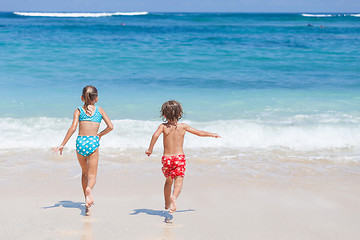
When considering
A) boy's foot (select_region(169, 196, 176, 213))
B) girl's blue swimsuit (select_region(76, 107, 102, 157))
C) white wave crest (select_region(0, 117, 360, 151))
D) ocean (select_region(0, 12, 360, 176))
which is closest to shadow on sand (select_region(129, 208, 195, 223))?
boy's foot (select_region(169, 196, 176, 213))

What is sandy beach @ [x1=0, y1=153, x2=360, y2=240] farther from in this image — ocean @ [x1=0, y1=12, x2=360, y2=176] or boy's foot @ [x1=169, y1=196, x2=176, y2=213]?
ocean @ [x1=0, y1=12, x2=360, y2=176]

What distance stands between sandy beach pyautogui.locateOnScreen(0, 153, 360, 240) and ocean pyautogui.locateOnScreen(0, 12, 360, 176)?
0.77 meters

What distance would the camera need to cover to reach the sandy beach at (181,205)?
3818 mm

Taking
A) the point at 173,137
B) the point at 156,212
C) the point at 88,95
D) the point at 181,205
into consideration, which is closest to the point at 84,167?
the point at 88,95

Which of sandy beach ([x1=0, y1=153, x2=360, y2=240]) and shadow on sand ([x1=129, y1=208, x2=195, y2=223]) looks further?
shadow on sand ([x1=129, y1=208, x2=195, y2=223])

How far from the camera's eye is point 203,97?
11.8 meters

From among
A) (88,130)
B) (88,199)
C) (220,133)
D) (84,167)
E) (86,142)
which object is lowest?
(220,133)

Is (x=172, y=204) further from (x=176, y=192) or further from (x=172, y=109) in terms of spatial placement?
(x=172, y=109)

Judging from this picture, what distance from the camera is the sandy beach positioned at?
12.5 feet

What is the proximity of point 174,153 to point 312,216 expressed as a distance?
1.53 meters

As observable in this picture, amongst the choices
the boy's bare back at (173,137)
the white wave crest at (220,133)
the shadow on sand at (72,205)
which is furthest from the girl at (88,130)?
the white wave crest at (220,133)

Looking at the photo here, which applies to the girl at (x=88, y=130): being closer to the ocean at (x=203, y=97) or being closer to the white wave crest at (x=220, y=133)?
the ocean at (x=203, y=97)

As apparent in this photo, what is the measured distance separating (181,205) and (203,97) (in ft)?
24.5

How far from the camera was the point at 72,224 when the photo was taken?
12.9 ft
